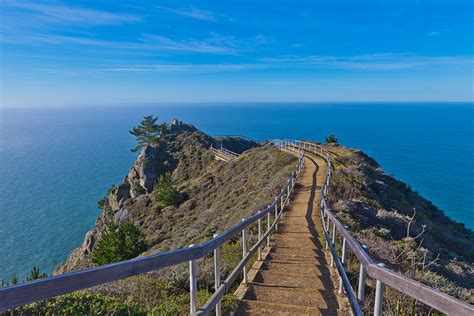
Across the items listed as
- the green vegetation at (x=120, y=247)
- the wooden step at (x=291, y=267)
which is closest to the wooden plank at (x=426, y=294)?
the wooden step at (x=291, y=267)

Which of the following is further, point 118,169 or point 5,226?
point 118,169

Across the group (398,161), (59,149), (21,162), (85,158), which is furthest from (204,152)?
(59,149)

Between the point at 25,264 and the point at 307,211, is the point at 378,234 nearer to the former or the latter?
the point at 307,211

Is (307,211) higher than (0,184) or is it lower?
higher

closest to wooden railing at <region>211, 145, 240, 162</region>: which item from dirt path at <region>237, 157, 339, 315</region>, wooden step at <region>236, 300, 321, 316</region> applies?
dirt path at <region>237, 157, 339, 315</region>

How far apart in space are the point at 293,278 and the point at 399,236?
8.30m

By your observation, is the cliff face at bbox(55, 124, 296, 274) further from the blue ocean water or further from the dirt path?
the blue ocean water

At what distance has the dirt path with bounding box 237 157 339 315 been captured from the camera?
525 centimetres

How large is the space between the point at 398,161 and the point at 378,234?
338 feet

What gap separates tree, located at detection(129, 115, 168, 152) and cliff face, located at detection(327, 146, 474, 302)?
41.3m

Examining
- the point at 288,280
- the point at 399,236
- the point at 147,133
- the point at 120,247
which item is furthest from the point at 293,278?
the point at 147,133

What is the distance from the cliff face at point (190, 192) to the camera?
63.1ft

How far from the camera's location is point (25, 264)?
42812 millimetres

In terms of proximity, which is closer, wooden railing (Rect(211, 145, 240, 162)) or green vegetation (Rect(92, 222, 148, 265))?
green vegetation (Rect(92, 222, 148, 265))
